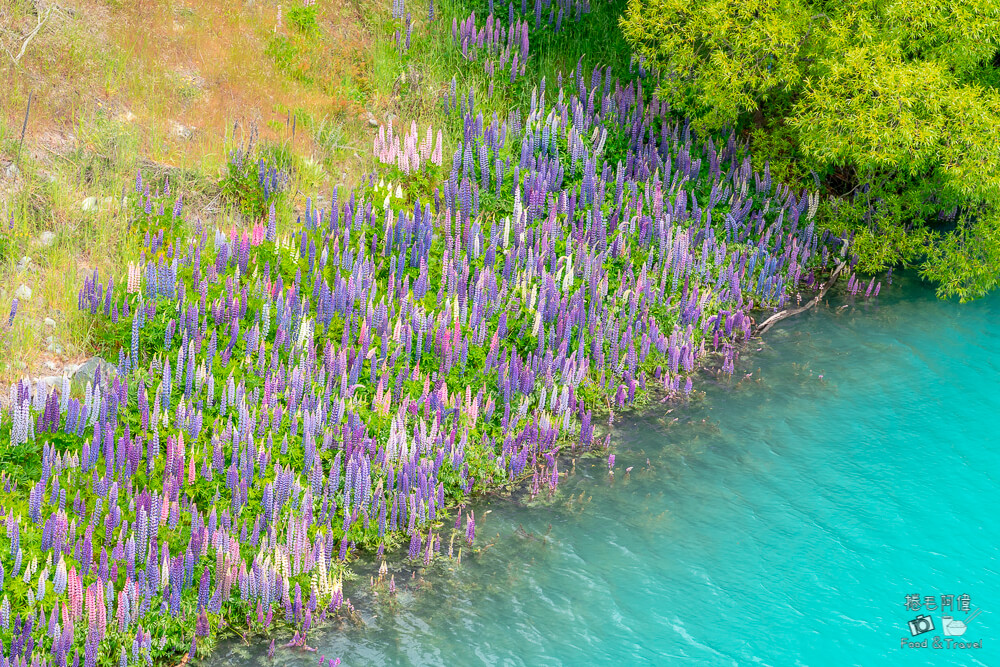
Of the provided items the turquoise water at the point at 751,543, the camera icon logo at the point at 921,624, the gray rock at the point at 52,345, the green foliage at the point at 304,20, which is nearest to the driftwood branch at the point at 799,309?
the turquoise water at the point at 751,543

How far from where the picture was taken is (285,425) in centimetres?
952

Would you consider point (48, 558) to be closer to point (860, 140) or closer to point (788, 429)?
point (788, 429)

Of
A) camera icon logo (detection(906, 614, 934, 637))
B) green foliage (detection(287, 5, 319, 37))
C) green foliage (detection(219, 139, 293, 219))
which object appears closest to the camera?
camera icon logo (detection(906, 614, 934, 637))

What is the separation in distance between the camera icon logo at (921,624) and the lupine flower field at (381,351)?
3294 millimetres

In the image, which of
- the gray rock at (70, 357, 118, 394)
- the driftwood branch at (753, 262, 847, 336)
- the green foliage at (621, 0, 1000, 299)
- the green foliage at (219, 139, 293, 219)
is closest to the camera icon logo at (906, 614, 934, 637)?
the driftwood branch at (753, 262, 847, 336)

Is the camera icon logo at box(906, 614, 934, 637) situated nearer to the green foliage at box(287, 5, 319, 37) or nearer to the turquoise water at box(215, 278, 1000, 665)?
the turquoise water at box(215, 278, 1000, 665)

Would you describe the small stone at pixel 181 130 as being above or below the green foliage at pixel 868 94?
below

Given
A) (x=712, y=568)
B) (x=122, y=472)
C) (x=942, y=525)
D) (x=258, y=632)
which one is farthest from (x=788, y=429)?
(x=122, y=472)

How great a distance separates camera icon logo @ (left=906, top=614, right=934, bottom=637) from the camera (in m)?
8.71

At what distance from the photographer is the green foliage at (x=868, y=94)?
41.3ft

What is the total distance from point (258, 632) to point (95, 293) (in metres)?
4.28

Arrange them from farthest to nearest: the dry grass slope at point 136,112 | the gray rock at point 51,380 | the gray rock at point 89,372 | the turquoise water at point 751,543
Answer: the dry grass slope at point 136,112
the gray rock at point 89,372
the gray rock at point 51,380
the turquoise water at point 751,543

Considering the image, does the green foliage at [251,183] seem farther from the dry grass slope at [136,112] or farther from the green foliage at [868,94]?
the green foliage at [868,94]

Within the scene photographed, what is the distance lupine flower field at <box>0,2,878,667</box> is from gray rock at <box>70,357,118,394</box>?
0.08m
